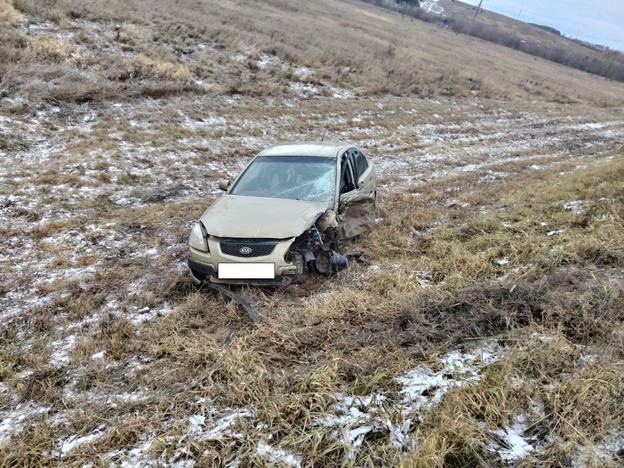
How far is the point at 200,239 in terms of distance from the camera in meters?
4.46

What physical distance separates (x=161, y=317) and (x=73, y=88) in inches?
385

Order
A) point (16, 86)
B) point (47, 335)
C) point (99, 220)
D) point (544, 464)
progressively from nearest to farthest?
point (544, 464)
point (47, 335)
point (99, 220)
point (16, 86)

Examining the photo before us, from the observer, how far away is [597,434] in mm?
2107

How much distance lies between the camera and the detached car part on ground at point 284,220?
167 inches

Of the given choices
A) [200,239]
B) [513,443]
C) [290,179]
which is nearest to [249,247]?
[200,239]

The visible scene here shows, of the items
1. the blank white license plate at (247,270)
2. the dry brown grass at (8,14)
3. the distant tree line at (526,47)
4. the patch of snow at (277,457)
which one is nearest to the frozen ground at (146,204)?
the patch of snow at (277,457)

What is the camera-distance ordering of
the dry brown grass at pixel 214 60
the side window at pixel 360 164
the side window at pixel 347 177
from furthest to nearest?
the dry brown grass at pixel 214 60, the side window at pixel 360 164, the side window at pixel 347 177

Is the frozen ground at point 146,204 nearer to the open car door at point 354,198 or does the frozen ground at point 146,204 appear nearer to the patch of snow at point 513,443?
the patch of snow at point 513,443

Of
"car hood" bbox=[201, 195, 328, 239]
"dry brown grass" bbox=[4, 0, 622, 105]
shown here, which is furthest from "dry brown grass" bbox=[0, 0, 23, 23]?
"car hood" bbox=[201, 195, 328, 239]

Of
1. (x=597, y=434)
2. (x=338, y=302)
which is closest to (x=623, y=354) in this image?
(x=597, y=434)

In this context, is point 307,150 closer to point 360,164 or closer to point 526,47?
point 360,164

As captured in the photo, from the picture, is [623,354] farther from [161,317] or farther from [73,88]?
[73,88]

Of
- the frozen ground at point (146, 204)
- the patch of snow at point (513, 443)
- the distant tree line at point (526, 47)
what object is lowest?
the frozen ground at point (146, 204)

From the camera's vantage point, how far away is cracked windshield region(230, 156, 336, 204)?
209 inches
